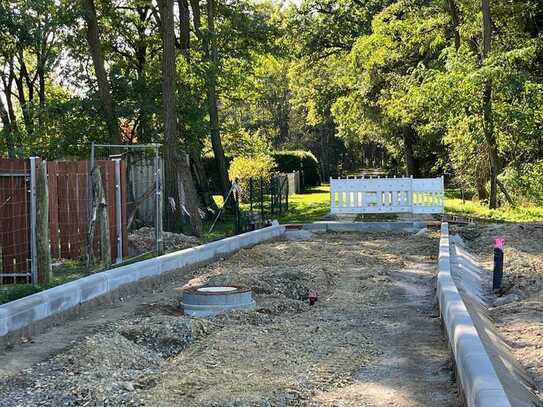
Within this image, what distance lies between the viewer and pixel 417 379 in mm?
6102

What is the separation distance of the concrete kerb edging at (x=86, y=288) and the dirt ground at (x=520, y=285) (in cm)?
535

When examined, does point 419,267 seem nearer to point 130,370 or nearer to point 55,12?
point 130,370

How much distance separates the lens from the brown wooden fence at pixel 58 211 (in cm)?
1061

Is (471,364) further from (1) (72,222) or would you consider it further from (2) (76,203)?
(1) (72,222)

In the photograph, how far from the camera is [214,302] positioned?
352 inches

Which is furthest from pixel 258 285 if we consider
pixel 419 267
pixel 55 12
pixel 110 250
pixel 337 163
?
pixel 337 163

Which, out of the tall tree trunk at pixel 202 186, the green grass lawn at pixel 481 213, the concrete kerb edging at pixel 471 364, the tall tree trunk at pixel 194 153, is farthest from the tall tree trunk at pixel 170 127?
the concrete kerb edging at pixel 471 364

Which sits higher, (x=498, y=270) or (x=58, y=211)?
(x=58, y=211)

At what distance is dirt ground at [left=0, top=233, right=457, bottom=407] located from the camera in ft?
18.4

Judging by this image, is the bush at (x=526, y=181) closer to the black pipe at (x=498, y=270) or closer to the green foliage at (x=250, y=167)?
the green foliage at (x=250, y=167)

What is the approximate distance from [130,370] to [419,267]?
27.0 ft

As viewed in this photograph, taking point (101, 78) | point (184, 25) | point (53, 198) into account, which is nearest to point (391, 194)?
point (184, 25)

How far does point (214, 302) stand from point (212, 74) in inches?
578

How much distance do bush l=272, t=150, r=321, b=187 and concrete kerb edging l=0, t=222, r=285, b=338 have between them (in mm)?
34872
